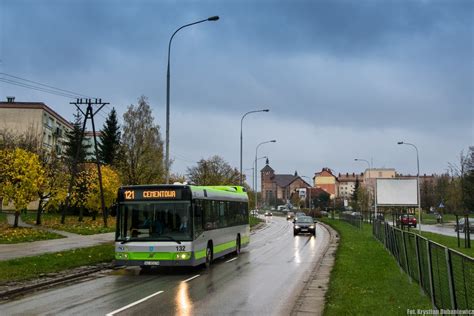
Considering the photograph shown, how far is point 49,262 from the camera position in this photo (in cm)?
1755

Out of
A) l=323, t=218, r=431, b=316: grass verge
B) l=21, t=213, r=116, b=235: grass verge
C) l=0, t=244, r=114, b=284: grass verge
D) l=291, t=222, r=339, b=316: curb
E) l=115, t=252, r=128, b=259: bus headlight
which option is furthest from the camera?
l=21, t=213, r=116, b=235: grass verge

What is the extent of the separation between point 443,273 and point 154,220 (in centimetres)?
1002

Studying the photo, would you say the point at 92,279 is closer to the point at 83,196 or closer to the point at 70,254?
the point at 70,254

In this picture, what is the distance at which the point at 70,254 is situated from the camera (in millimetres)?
20141

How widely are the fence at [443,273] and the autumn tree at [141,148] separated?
36.1 meters

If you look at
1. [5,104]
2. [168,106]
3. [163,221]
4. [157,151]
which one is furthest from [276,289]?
A: [5,104]

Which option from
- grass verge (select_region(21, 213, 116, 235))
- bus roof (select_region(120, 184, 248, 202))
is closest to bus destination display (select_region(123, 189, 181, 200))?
bus roof (select_region(120, 184, 248, 202))

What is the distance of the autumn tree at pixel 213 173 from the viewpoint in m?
66.1

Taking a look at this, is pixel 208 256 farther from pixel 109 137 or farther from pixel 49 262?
pixel 109 137

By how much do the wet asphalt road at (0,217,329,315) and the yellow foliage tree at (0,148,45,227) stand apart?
19.8m

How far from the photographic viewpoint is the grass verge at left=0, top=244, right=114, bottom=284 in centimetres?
1477

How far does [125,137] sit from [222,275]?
3900cm

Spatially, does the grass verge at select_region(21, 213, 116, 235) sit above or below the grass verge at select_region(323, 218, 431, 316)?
above

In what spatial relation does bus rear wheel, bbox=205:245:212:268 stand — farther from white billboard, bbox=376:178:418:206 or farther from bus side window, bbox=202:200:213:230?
white billboard, bbox=376:178:418:206
